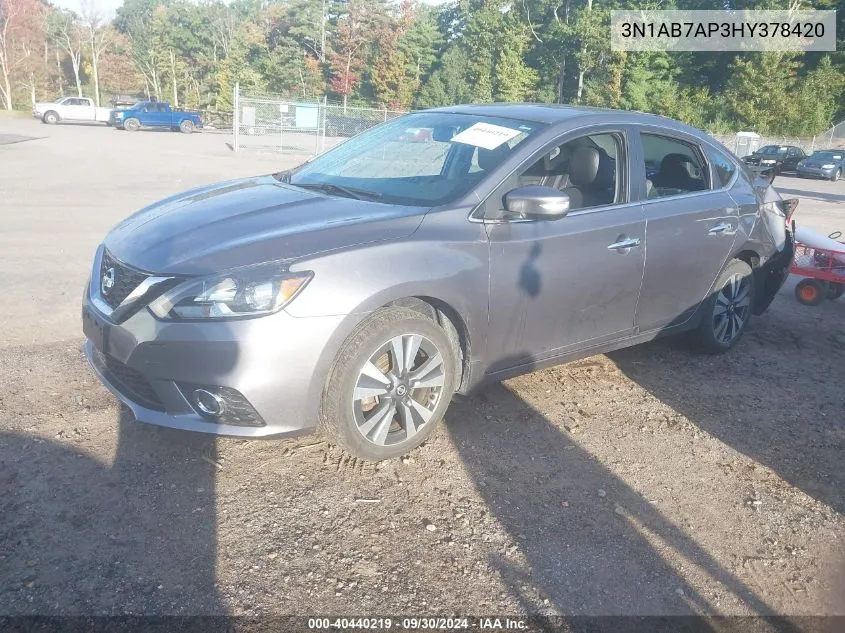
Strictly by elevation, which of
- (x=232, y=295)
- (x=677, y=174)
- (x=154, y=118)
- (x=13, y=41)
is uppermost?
(x=13, y=41)

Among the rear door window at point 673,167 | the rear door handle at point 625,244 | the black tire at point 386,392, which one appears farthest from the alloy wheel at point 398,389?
the rear door window at point 673,167

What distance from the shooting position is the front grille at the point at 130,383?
3117mm

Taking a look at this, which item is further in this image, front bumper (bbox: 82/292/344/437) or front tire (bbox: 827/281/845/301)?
front tire (bbox: 827/281/845/301)

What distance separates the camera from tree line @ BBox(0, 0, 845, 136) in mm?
50250

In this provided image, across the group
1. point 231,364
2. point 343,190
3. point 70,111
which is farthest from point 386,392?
point 70,111

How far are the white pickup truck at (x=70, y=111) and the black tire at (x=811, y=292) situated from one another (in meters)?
39.5

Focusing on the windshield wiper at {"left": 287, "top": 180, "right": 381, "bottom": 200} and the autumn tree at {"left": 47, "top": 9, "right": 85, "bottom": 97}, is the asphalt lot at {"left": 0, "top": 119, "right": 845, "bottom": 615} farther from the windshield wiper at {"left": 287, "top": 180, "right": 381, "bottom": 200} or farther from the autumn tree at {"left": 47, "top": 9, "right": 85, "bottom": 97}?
the autumn tree at {"left": 47, "top": 9, "right": 85, "bottom": 97}

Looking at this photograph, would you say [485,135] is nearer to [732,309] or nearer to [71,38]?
[732,309]

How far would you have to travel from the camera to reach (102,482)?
3.14 m

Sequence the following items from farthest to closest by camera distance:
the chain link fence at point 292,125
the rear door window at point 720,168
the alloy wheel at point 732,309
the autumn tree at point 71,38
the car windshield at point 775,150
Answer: the autumn tree at point 71,38 < the car windshield at point 775,150 < the chain link fence at point 292,125 < the alloy wheel at point 732,309 < the rear door window at point 720,168

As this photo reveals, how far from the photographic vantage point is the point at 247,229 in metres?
3.30

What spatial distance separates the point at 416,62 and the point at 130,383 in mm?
63210

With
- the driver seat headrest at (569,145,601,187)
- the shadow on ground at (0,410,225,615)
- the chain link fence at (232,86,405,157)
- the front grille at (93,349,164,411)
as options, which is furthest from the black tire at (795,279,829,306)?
the chain link fence at (232,86,405,157)

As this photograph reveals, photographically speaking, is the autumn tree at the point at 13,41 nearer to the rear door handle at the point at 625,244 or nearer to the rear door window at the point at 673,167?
the rear door window at the point at 673,167
